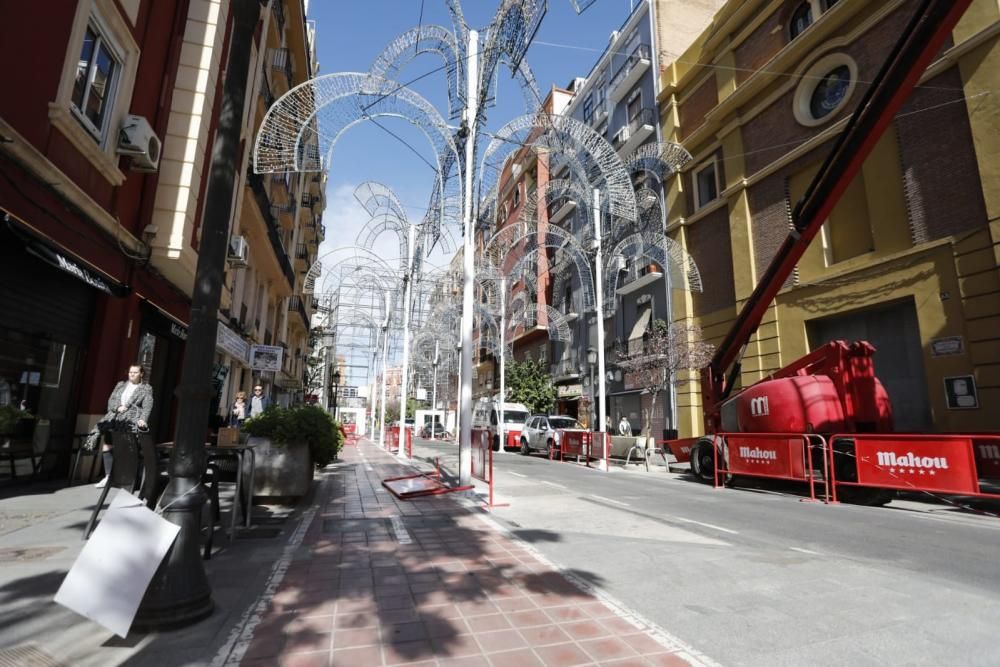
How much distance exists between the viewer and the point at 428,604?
3.69 metres

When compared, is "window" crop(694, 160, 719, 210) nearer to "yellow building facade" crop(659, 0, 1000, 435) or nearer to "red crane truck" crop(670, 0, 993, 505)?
"yellow building facade" crop(659, 0, 1000, 435)

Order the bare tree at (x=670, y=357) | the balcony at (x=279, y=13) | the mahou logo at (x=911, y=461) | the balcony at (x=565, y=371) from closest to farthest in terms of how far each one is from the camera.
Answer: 1. the mahou logo at (x=911, y=461)
2. the balcony at (x=279, y=13)
3. the bare tree at (x=670, y=357)
4. the balcony at (x=565, y=371)

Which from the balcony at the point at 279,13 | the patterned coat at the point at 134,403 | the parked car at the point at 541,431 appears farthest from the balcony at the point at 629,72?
the patterned coat at the point at 134,403

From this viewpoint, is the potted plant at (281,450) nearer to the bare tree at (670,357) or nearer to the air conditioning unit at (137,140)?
the air conditioning unit at (137,140)

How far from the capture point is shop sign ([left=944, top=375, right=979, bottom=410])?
1284 cm

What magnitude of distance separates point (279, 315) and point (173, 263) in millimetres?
18629

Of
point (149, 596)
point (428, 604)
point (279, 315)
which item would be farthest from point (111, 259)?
point (279, 315)

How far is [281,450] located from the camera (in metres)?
7.38

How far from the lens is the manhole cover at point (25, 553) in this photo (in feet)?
13.9

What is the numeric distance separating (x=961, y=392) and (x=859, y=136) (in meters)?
7.48

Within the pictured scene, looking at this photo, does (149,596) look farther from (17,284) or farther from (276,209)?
(276,209)

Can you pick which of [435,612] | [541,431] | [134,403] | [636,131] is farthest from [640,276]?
[435,612]

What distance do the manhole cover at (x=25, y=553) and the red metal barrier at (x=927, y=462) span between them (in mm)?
11382

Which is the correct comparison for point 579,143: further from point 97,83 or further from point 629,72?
point 629,72
